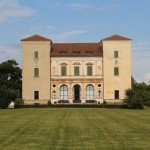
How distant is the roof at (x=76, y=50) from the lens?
257 ft

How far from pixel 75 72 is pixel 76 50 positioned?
4.01 m

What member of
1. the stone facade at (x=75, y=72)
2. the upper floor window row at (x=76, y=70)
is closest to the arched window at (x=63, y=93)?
the stone facade at (x=75, y=72)

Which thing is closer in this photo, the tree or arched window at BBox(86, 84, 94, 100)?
arched window at BBox(86, 84, 94, 100)

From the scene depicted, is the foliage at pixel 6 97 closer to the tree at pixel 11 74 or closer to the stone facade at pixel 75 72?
the stone facade at pixel 75 72

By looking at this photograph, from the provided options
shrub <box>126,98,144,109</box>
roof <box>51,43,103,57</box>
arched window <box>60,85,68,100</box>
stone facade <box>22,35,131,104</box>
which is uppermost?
roof <box>51,43,103,57</box>

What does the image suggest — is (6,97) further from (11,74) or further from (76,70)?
(11,74)

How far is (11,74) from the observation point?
294 feet

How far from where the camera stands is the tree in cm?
8738

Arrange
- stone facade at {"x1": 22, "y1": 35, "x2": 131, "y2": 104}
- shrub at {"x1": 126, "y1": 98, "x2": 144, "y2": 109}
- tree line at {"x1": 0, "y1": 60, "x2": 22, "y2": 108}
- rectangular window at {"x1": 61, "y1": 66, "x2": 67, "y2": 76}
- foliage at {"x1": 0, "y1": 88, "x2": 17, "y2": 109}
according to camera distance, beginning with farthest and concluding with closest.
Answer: tree line at {"x1": 0, "y1": 60, "x2": 22, "y2": 108}, rectangular window at {"x1": 61, "y1": 66, "x2": 67, "y2": 76}, stone facade at {"x1": 22, "y1": 35, "x2": 131, "y2": 104}, shrub at {"x1": 126, "y1": 98, "x2": 144, "y2": 109}, foliage at {"x1": 0, "y1": 88, "x2": 17, "y2": 109}

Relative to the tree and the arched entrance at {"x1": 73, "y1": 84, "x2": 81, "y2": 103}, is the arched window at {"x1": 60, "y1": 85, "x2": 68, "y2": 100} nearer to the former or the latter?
the arched entrance at {"x1": 73, "y1": 84, "x2": 81, "y2": 103}

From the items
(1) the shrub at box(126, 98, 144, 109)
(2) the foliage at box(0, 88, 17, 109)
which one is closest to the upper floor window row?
(1) the shrub at box(126, 98, 144, 109)

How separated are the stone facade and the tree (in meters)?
11.7

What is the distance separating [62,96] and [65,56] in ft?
22.3

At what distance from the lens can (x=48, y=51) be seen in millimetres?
77375
